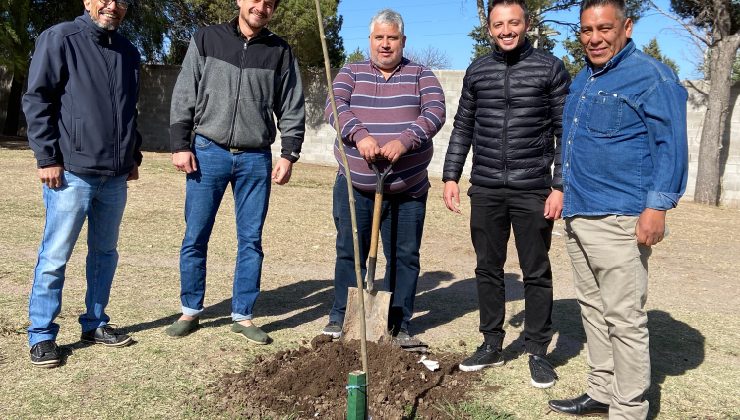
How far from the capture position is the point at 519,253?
13.4ft

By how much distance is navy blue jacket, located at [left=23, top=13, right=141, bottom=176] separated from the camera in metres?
3.72

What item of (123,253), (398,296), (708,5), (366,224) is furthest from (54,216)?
(708,5)

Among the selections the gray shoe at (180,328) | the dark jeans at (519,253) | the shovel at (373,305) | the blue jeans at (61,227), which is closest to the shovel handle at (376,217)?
the shovel at (373,305)

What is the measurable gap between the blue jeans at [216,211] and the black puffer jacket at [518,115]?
4.41 ft

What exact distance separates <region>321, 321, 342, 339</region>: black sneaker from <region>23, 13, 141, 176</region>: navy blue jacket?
1.56 meters

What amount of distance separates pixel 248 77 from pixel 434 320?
7.23 feet

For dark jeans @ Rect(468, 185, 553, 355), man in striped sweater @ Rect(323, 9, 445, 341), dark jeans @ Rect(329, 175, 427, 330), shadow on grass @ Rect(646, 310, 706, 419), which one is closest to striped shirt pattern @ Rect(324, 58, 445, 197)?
man in striped sweater @ Rect(323, 9, 445, 341)

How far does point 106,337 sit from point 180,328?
438 mm

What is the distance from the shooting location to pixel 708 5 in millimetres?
14664

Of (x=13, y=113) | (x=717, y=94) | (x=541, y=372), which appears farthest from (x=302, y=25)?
(x=541, y=372)

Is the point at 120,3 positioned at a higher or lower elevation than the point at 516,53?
higher

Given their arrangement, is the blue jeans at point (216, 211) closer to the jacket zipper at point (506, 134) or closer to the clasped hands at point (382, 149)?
the clasped hands at point (382, 149)

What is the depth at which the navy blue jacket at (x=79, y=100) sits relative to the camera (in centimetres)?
372

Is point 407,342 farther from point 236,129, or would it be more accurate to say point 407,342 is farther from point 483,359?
point 236,129
